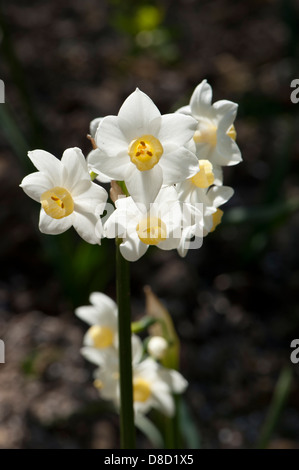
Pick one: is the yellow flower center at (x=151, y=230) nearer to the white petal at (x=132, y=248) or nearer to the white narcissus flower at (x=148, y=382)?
the white petal at (x=132, y=248)

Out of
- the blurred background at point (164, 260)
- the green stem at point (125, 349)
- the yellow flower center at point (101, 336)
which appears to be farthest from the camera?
the blurred background at point (164, 260)

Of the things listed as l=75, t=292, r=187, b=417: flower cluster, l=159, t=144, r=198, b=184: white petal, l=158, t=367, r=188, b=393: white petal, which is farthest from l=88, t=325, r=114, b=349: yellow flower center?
l=159, t=144, r=198, b=184: white petal

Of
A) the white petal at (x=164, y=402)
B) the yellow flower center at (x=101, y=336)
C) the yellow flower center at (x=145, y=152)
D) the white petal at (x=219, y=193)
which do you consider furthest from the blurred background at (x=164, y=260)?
the yellow flower center at (x=145, y=152)

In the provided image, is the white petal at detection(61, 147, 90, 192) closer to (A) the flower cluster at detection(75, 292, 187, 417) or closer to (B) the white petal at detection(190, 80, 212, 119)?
(B) the white petal at detection(190, 80, 212, 119)

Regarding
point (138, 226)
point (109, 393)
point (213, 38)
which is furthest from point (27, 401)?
point (213, 38)
